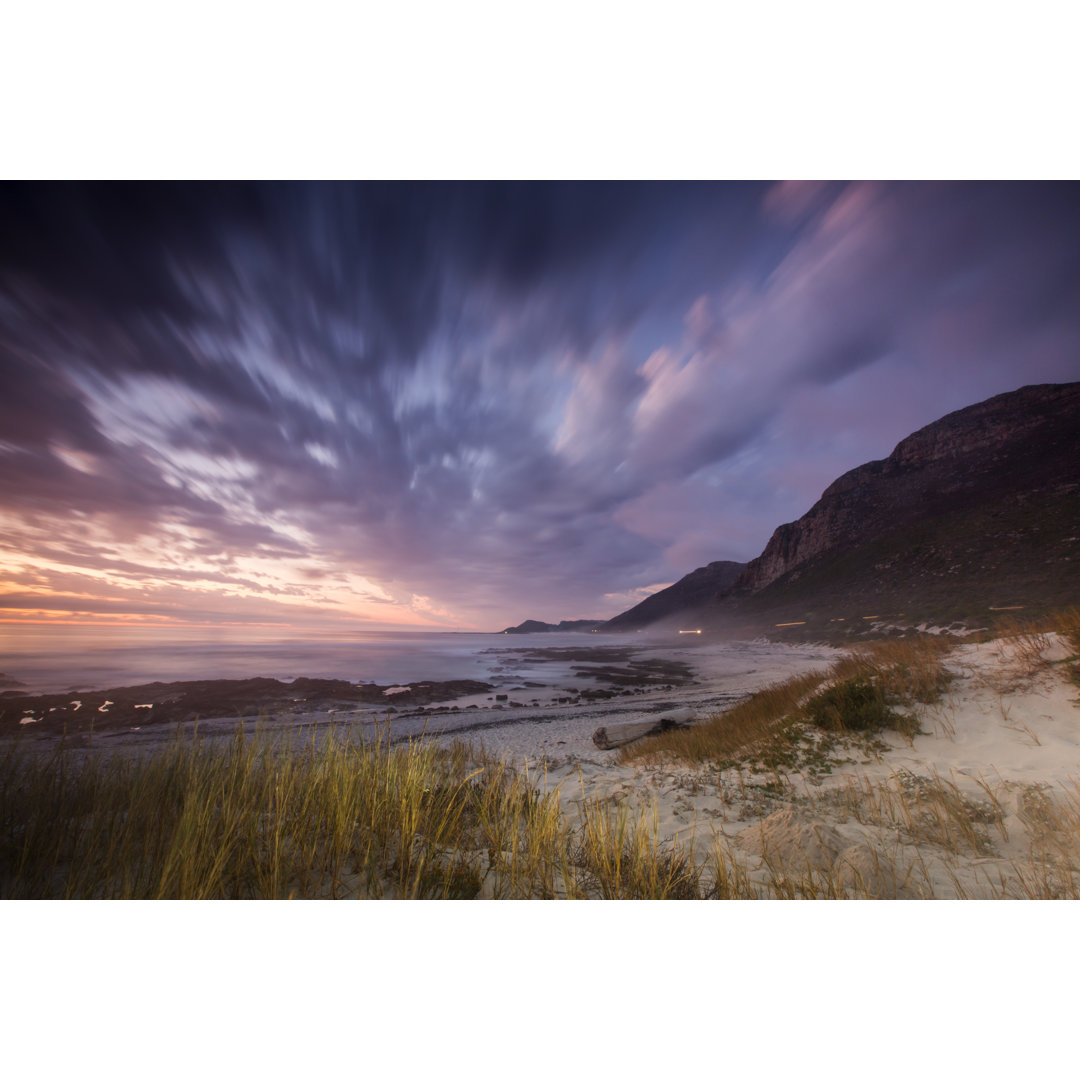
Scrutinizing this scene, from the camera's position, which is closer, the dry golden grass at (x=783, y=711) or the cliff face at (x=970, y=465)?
the dry golden grass at (x=783, y=711)

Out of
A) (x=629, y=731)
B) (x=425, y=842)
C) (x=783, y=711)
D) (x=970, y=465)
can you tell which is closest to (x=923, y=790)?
(x=783, y=711)

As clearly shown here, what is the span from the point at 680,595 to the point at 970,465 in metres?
82.6

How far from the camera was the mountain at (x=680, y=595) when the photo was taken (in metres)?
89.8

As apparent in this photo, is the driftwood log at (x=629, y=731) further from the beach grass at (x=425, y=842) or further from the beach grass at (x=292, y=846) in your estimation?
the beach grass at (x=292, y=846)

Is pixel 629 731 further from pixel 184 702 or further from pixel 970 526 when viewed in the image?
pixel 970 526

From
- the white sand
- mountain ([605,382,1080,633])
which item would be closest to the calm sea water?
the white sand

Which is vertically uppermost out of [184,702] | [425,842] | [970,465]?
[970,465]

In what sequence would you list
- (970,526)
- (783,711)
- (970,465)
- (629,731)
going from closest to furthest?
(783,711) < (629,731) < (970,526) < (970,465)

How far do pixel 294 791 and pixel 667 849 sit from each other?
2.29m

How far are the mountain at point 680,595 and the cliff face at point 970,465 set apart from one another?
169ft

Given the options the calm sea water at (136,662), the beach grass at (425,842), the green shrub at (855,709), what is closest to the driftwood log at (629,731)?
the green shrub at (855,709)

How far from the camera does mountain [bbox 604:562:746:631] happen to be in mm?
89812

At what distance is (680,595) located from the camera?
3794 inches

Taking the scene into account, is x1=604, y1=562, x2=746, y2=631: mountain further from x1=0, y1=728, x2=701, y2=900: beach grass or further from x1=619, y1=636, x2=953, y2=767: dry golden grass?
x1=0, y1=728, x2=701, y2=900: beach grass
